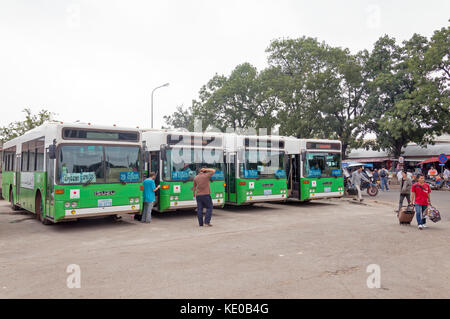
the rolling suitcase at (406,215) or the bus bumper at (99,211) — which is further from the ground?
the bus bumper at (99,211)

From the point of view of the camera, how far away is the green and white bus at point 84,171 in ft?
32.8

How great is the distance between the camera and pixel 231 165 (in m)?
15.2

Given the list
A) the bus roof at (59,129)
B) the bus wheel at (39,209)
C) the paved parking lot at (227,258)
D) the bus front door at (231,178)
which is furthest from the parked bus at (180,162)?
Result: the bus wheel at (39,209)

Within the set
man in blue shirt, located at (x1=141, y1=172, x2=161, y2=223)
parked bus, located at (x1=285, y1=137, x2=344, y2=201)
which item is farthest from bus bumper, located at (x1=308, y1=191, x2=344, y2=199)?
man in blue shirt, located at (x1=141, y1=172, x2=161, y2=223)

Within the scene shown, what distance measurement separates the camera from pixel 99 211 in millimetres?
10508

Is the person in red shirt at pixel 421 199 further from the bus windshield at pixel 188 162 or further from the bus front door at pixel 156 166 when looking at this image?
the bus front door at pixel 156 166

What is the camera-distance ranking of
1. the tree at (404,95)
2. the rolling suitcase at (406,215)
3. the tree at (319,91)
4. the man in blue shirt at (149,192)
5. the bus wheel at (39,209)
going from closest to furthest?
the rolling suitcase at (406,215) < the bus wheel at (39,209) < the man in blue shirt at (149,192) < the tree at (404,95) < the tree at (319,91)

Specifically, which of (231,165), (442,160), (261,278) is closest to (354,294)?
(261,278)

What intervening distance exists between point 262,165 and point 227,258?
28.0 feet

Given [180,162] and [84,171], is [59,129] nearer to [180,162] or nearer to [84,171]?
[84,171]

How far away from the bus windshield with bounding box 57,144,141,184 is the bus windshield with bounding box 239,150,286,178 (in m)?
4.83

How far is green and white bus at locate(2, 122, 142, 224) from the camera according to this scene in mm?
10008

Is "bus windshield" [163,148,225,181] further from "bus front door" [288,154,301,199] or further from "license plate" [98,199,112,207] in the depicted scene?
"bus front door" [288,154,301,199]
